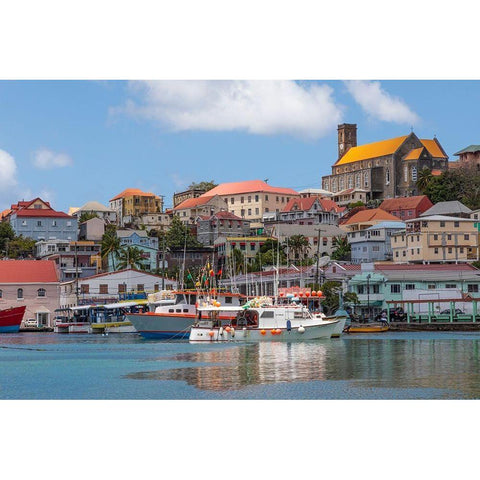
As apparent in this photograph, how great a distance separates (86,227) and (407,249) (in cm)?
4399

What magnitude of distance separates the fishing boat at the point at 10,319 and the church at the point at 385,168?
78.8m

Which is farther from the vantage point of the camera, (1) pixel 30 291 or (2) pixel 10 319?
(1) pixel 30 291

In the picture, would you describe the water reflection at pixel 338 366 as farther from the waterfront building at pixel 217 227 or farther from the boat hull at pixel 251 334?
the waterfront building at pixel 217 227

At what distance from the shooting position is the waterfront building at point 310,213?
399 ft

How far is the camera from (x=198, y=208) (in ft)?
446

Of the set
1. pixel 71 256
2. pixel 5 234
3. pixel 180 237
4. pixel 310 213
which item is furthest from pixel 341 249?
pixel 5 234

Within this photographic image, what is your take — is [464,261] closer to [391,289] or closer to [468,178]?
[391,289]

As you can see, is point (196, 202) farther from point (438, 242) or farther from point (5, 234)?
point (438, 242)

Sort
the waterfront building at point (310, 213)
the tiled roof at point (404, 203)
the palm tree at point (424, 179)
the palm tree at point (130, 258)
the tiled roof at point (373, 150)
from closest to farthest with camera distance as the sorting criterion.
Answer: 1. the palm tree at point (130, 258)
2. the tiled roof at point (404, 203)
3. the waterfront building at point (310, 213)
4. the palm tree at point (424, 179)
5. the tiled roof at point (373, 150)

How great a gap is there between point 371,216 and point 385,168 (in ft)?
101

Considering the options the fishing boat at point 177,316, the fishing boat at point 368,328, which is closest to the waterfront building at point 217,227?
the fishing boat at point 368,328

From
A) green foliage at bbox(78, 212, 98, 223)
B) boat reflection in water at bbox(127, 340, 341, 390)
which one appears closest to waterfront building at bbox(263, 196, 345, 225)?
green foliage at bbox(78, 212, 98, 223)

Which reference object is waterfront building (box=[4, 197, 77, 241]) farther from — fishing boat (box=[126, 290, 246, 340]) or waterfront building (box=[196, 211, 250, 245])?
fishing boat (box=[126, 290, 246, 340])
